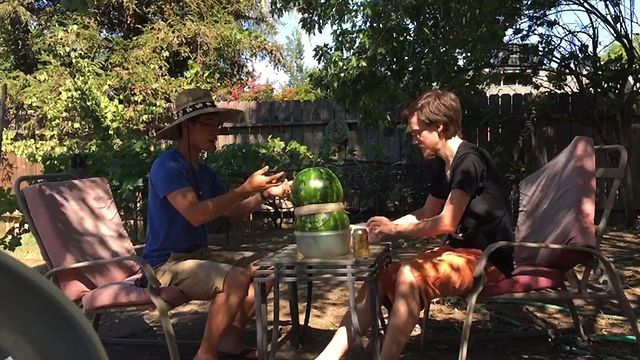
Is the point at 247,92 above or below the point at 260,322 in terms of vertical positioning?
→ above

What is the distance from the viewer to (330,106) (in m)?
9.45

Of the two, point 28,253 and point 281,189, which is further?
point 28,253

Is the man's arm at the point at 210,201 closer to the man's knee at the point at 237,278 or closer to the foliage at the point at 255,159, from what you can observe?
the man's knee at the point at 237,278

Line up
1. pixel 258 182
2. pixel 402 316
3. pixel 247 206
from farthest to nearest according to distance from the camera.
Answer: pixel 247 206 < pixel 258 182 < pixel 402 316

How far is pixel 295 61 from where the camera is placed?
68.7 feet

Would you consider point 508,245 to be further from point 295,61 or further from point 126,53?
point 295,61

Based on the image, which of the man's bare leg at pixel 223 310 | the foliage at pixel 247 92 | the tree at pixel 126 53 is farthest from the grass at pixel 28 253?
the foliage at pixel 247 92

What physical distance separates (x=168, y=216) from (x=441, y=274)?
1437 millimetres

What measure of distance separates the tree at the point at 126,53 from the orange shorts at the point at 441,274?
868 centimetres

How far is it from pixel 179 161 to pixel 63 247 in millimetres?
734

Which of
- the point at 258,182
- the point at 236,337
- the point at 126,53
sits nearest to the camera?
the point at 258,182

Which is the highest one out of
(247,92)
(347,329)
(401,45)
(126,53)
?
(126,53)

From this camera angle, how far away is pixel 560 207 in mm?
3365

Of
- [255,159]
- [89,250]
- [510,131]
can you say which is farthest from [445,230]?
[510,131]
